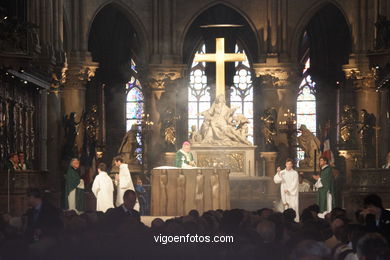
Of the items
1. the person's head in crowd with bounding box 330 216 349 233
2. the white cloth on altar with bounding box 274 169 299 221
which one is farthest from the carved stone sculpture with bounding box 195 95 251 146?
the person's head in crowd with bounding box 330 216 349 233

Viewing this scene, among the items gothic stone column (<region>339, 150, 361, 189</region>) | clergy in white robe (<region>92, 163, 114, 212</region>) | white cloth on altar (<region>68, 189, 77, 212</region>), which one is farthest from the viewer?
gothic stone column (<region>339, 150, 361, 189</region>)

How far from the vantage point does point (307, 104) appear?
48.4m

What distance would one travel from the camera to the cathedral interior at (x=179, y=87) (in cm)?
2917

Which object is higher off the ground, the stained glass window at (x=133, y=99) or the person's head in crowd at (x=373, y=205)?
the stained glass window at (x=133, y=99)

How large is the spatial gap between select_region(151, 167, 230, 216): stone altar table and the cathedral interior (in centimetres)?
299

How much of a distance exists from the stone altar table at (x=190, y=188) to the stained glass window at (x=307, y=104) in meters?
24.5

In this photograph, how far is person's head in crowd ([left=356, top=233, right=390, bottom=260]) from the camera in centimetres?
785

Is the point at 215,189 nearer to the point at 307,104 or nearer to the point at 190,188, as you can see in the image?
the point at 190,188

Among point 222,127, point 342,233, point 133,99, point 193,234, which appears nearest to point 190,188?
point 222,127

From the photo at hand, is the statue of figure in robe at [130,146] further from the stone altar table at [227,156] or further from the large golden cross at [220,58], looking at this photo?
the large golden cross at [220,58]

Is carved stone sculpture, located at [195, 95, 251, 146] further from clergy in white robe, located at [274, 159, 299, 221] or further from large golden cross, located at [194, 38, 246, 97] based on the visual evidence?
clergy in white robe, located at [274, 159, 299, 221]

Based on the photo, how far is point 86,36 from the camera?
3812 centimetres

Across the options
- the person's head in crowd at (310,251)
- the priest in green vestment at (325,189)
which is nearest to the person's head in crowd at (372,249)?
the person's head in crowd at (310,251)

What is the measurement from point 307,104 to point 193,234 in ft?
123
